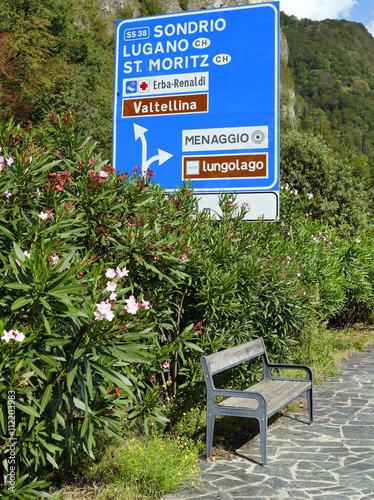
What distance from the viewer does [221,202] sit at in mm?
6383

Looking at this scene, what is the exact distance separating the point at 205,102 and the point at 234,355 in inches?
145

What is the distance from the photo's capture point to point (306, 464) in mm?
5020

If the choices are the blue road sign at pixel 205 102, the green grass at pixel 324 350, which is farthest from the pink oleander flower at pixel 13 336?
the green grass at pixel 324 350

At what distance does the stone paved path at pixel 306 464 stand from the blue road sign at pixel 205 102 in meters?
2.64

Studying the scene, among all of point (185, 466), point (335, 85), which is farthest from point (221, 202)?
point (335, 85)

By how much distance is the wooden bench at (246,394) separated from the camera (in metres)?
4.91

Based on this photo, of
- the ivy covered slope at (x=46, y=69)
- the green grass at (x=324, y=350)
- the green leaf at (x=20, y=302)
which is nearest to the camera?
the green leaf at (x=20, y=302)

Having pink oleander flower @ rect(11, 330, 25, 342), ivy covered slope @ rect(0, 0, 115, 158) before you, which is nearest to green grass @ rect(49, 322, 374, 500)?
pink oleander flower @ rect(11, 330, 25, 342)

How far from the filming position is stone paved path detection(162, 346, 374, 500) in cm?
435

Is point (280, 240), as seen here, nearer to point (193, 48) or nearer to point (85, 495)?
point (193, 48)

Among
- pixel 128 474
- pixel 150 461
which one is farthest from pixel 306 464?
pixel 128 474

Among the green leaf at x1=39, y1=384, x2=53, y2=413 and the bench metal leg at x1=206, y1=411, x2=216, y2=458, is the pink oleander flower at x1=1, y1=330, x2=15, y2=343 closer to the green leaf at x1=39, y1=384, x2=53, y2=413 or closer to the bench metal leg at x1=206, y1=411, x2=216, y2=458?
the green leaf at x1=39, y1=384, x2=53, y2=413

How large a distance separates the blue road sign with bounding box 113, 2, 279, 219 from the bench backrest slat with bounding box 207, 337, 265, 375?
68.3 inches

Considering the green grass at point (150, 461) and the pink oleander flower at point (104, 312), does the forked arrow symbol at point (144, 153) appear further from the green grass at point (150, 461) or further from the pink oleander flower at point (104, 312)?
the pink oleander flower at point (104, 312)
